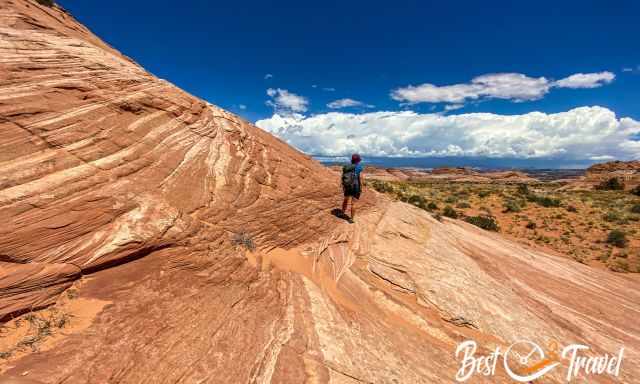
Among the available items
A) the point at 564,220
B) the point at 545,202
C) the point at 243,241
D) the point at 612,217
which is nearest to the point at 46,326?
the point at 243,241

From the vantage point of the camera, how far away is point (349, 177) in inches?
468

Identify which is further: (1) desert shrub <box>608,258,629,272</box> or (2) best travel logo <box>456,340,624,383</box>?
(1) desert shrub <box>608,258,629,272</box>

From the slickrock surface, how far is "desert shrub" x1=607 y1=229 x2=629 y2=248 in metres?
16.2

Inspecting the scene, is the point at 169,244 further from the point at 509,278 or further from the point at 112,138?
the point at 509,278

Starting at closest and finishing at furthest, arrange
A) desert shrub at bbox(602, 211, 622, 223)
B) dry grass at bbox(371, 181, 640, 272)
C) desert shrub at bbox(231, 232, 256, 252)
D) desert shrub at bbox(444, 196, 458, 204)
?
desert shrub at bbox(231, 232, 256, 252)
dry grass at bbox(371, 181, 640, 272)
desert shrub at bbox(602, 211, 622, 223)
desert shrub at bbox(444, 196, 458, 204)

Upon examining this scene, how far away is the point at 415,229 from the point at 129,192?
11.3m

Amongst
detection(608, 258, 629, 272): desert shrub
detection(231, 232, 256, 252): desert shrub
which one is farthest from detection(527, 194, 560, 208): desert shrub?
detection(231, 232, 256, 252): desert shrub

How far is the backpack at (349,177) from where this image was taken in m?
11.8

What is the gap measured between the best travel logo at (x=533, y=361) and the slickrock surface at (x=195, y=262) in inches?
10.7

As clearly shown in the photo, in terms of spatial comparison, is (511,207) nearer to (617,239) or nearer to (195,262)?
(617,239)

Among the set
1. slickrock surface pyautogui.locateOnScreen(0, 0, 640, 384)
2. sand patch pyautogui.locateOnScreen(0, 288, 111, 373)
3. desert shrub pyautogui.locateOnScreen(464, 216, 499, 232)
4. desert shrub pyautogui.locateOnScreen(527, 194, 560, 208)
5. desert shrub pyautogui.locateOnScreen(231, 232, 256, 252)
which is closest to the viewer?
sand patch pyautogui.locateOnScreen(0, 288, 111, 373)

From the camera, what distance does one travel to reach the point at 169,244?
6.61 metres

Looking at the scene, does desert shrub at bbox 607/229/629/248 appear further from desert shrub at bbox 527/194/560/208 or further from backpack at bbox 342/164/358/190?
backpack at bbox 342/164/358/190

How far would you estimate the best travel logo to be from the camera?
699 centimetres
